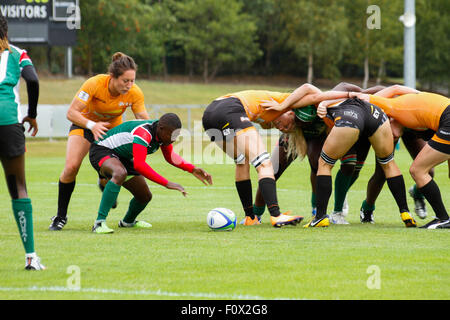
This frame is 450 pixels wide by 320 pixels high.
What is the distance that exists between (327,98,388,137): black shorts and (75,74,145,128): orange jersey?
253cm

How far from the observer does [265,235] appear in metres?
7.86

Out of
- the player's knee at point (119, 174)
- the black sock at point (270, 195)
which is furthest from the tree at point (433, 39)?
the player's knee at point (119, 174)

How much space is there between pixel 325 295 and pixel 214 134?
14.1 ft

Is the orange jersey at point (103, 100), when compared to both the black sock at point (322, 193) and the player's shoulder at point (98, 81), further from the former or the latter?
the black sock at point (322, 193)

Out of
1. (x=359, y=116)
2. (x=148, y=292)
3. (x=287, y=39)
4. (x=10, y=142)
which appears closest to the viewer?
(x=148, y=292)

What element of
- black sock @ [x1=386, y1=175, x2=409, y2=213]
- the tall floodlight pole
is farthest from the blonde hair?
the tall floodlight pole

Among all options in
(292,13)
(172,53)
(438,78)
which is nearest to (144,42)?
(172,53)

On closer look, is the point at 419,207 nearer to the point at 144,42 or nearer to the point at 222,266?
the point at 222,266

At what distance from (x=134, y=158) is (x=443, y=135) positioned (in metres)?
3.62

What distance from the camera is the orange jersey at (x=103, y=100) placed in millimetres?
8844

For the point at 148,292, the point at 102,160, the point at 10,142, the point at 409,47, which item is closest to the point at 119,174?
the point at 102,160

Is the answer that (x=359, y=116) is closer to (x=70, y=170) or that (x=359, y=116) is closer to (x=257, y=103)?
(x=257, y=103)

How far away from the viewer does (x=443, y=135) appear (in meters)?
8.29

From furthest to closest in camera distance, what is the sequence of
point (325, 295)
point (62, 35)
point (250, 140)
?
point (62, 35) < point (250, 140) < point (325, 295)
